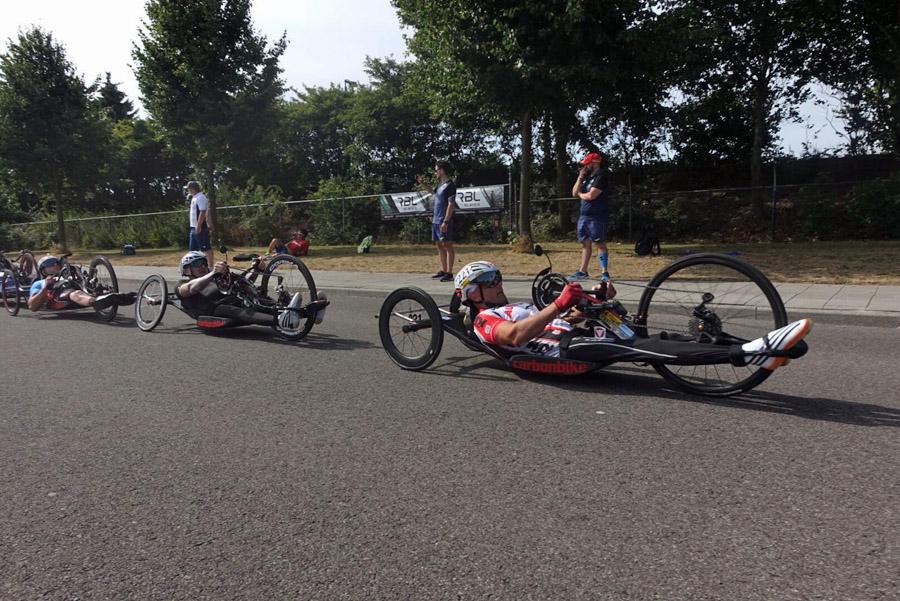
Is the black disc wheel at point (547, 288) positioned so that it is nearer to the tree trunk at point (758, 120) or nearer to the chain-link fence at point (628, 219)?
the chain-link fence at point (628, 219)

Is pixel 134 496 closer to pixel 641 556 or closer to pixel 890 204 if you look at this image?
pixel 641 556

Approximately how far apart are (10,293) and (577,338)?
9.12 meters

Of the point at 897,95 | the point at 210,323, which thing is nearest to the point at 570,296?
the point at 210,323

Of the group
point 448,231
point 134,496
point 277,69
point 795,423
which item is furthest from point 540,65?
point 134,496

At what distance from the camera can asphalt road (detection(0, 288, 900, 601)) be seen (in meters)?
2.34

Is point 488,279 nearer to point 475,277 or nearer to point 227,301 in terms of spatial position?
point 475,277

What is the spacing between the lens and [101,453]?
372 centimetres

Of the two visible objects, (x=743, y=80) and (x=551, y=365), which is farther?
(x=743, y=80)

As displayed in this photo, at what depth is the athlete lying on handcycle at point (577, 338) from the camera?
3.80 meters

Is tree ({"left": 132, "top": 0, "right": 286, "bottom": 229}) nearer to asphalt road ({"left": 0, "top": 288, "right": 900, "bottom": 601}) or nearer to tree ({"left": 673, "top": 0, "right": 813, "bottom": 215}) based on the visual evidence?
tree ({"left": 673, "top": 0, "right": 813, "bottom": 215})

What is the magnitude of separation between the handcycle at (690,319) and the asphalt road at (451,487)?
0.20 meters

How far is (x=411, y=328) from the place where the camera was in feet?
17.9

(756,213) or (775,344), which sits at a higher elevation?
(756,213)

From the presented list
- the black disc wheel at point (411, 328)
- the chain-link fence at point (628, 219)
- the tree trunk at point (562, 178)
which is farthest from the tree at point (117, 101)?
the black disc wheel at point (411, 328)
